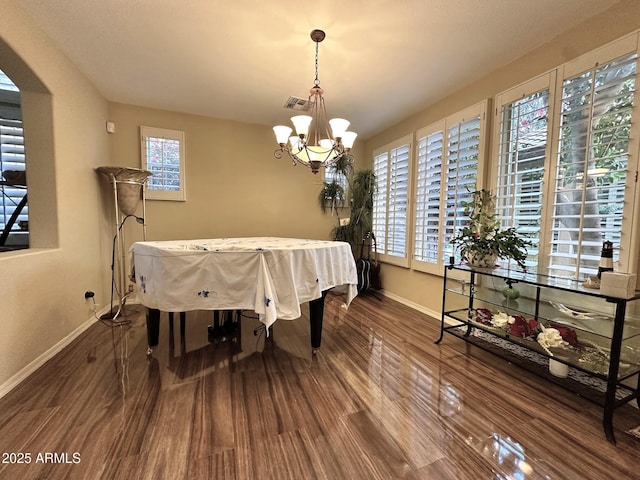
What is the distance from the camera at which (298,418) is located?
150 centimetres

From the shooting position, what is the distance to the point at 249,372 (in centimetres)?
197

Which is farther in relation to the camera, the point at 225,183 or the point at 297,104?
the point at 225,183

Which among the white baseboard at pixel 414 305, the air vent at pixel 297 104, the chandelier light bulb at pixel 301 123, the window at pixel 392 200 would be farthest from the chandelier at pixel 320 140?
the white baseboard at pixel 414 305

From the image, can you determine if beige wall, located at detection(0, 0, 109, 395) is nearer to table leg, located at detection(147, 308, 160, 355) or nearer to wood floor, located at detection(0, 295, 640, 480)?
wood floor, located at detection(0, 295, 640, 480)

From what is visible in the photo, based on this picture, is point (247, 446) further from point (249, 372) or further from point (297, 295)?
point (297, 295)

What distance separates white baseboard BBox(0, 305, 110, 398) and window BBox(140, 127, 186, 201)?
5.58 feet

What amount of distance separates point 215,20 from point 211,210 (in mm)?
2364

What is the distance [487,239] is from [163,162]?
3840 millimetres

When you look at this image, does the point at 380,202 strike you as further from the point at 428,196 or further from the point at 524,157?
the point at 524,157

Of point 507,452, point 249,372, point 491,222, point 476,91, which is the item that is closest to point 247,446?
point 249,372

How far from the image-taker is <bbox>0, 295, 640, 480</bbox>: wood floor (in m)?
1.21

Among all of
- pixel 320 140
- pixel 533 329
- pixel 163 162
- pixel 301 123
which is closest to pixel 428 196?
pixel 320 140

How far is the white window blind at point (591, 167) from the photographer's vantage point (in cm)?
174

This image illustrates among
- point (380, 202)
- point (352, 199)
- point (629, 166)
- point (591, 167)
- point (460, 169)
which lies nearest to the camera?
point (629, 166)
